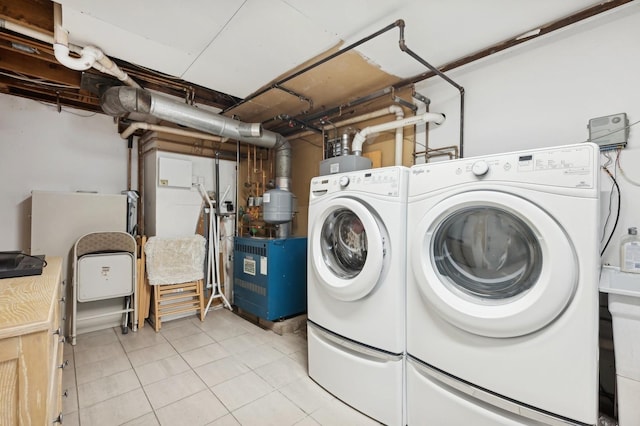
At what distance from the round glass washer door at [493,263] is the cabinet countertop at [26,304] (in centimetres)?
142

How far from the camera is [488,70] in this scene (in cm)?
208

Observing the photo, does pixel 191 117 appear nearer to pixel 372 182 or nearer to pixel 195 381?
pixel 372 182

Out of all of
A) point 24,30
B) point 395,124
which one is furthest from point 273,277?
point 24,30

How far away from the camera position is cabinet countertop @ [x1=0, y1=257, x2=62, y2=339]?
71 cm

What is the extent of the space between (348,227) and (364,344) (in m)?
0.74

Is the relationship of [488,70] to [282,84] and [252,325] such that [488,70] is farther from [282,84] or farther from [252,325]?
[252,325]

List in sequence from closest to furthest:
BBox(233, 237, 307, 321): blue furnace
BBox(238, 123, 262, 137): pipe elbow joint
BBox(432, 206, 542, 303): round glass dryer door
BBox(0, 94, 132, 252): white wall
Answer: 1. BBox(432, 206, 542, 303): round glass dryer door
2. BBox(0, 94, 132, 252): white wall
3. BBox(233, 237, 307, 321): blue furnace
4. BBox(238, 123, 262, 137): pipe elbow joint

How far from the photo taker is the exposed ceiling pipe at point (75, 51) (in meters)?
1.67

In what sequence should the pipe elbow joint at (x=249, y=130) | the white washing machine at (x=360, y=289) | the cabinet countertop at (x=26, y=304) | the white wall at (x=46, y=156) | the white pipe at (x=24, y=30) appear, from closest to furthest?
the cabinet countertop at (x=26, y=304) < the white washing machine at (x=360, y=289) < the white pipe at (x=24, y=30) < the white wall at (x=46, y=156) < the pipe elbow joint at (x=249, y=130)

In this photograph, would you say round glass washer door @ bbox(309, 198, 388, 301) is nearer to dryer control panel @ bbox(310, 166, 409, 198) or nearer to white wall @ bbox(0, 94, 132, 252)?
dryer control panel @ bbox(310, 166, 409, 198)

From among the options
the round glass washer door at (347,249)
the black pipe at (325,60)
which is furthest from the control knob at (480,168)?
the black pipe at (325,60)

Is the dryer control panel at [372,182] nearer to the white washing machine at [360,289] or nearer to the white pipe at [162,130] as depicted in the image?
the white washing machine at [360,289]

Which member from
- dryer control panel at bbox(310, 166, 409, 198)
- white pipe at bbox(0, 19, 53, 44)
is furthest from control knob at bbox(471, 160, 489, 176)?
white pipe at bbox(0, 19, 53, 44)

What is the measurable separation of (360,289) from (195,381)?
1.43m
